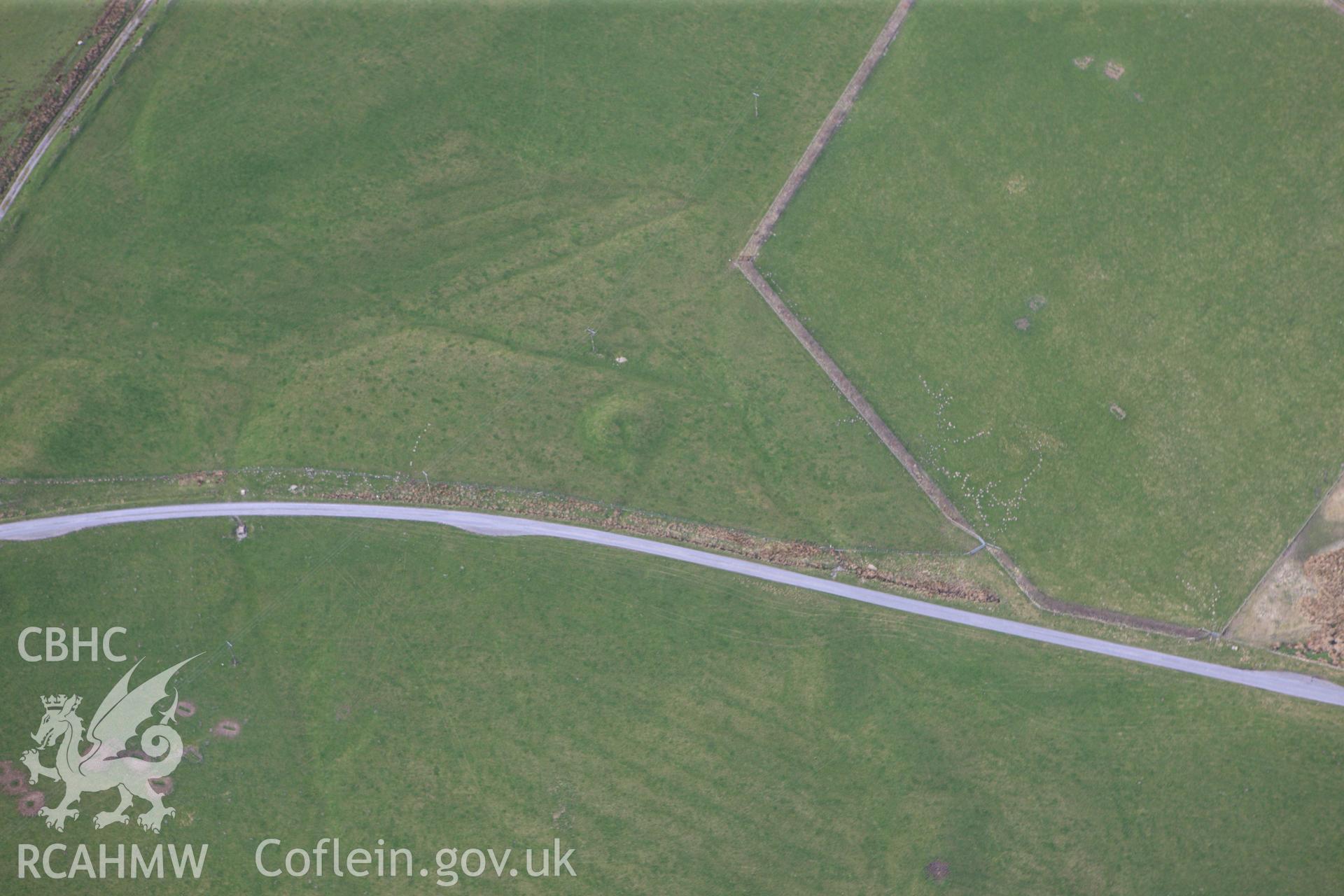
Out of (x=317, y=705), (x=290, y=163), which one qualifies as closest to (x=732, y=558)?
(x=317, y=705)

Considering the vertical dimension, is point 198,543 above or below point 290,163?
below

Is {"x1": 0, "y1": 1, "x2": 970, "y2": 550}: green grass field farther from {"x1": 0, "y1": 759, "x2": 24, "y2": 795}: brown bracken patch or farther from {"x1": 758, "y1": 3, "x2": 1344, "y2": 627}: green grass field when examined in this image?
{"x1": 0, "y1": 759, "x2": 24, "y2": 795}: brown bracken patch

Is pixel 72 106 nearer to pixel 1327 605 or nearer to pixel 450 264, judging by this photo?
pixel 450 264

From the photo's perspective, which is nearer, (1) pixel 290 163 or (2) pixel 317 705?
(2) pixel 317 705

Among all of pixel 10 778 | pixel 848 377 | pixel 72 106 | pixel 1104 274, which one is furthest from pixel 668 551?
pixel 72 106

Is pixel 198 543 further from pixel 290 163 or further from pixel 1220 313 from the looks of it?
pixel 1220 313
